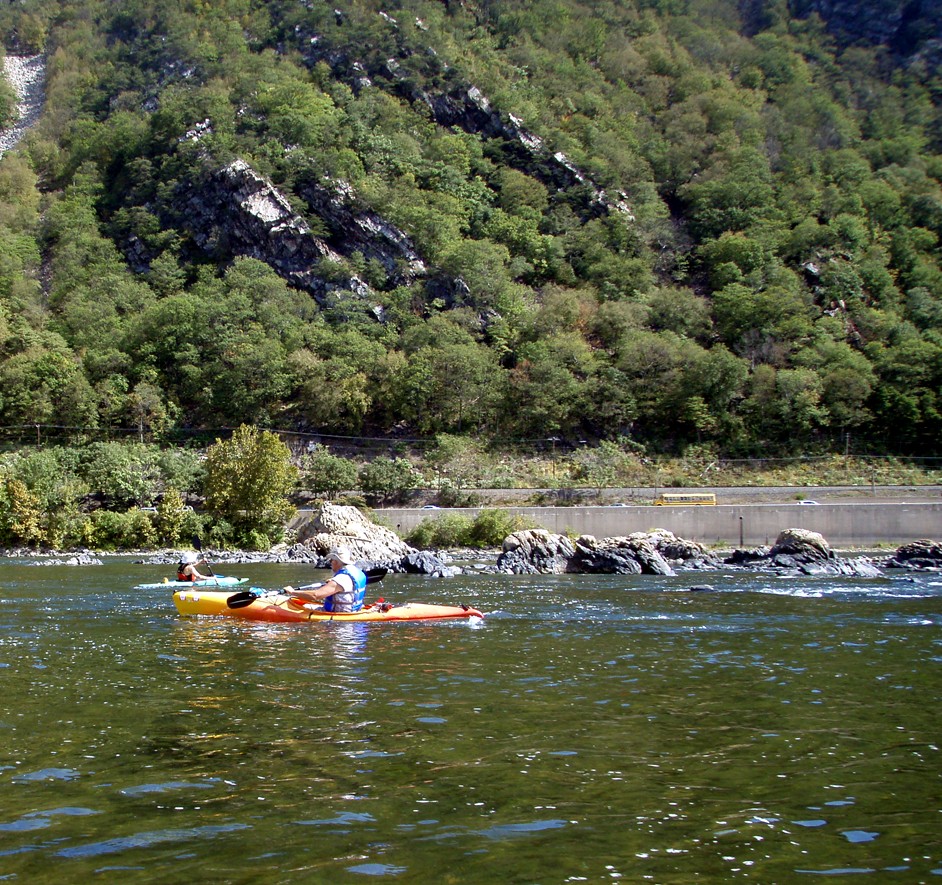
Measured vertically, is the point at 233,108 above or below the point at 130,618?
above

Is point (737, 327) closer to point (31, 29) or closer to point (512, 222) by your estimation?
point (512, 222)

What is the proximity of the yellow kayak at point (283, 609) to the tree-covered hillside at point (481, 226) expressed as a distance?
125 ft

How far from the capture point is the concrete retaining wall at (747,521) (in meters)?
41.1

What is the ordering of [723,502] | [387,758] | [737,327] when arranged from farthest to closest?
[737,327] → [723,502] → [387,758]

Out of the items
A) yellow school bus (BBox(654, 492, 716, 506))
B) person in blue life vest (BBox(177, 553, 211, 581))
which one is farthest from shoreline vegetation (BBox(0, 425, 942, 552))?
person in blue life vest (BBox(177, 553, 211, 581))

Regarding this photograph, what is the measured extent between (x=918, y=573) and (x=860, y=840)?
2596cm

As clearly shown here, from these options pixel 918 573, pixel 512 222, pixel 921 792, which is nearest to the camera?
pixel 921 792

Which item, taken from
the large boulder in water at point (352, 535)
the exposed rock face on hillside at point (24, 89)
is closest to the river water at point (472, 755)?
the large boulder in water at point (352, 535)

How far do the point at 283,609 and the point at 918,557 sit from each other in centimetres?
2402

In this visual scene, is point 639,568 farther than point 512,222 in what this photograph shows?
No

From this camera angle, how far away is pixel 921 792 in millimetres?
6949

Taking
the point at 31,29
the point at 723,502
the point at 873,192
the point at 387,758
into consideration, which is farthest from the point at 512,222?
the point at 31,29

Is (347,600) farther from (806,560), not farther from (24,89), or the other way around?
(24,89)

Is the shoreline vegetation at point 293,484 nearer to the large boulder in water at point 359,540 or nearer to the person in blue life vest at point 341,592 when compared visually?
the large boulder in water at point 359,540
